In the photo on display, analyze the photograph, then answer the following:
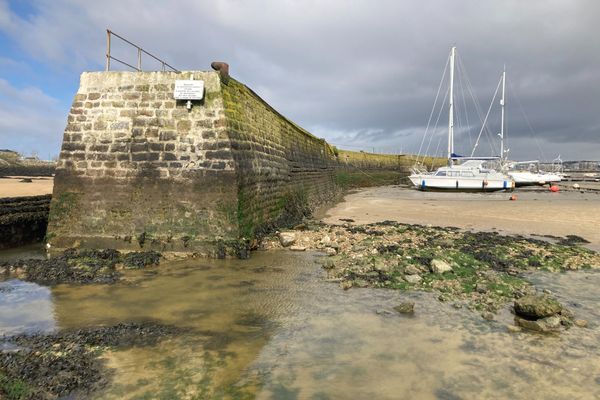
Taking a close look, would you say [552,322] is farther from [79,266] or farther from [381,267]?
[79,266]

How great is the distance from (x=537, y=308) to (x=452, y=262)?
3.26 meters

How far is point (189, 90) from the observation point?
9953 mm

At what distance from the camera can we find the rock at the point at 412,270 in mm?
8188

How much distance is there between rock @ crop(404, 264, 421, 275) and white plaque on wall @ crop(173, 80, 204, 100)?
6073mm

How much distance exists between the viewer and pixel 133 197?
10117 mm

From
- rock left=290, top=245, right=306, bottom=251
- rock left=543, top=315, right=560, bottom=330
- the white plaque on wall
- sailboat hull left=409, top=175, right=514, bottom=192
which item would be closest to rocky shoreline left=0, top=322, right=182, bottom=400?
rock left=543, top=315, right=560, bottom=330

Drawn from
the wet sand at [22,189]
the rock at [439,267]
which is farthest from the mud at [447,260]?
the wet sand at [22,189]

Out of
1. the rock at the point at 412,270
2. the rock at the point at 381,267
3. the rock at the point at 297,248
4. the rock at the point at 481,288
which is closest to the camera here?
the rock at the point at 481,288

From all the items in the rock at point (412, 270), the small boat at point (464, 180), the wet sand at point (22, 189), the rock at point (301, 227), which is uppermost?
the small boat at point (464, 180)

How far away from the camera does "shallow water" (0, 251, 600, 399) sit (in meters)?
4.04

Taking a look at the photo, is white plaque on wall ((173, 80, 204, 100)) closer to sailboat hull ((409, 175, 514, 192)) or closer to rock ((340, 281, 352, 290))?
rock ((340, 281, 352, 290))

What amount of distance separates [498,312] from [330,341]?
2.73m

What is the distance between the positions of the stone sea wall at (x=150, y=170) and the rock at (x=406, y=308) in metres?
4.52

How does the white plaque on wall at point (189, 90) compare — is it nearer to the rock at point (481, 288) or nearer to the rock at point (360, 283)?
the rock at point (360, 283)
